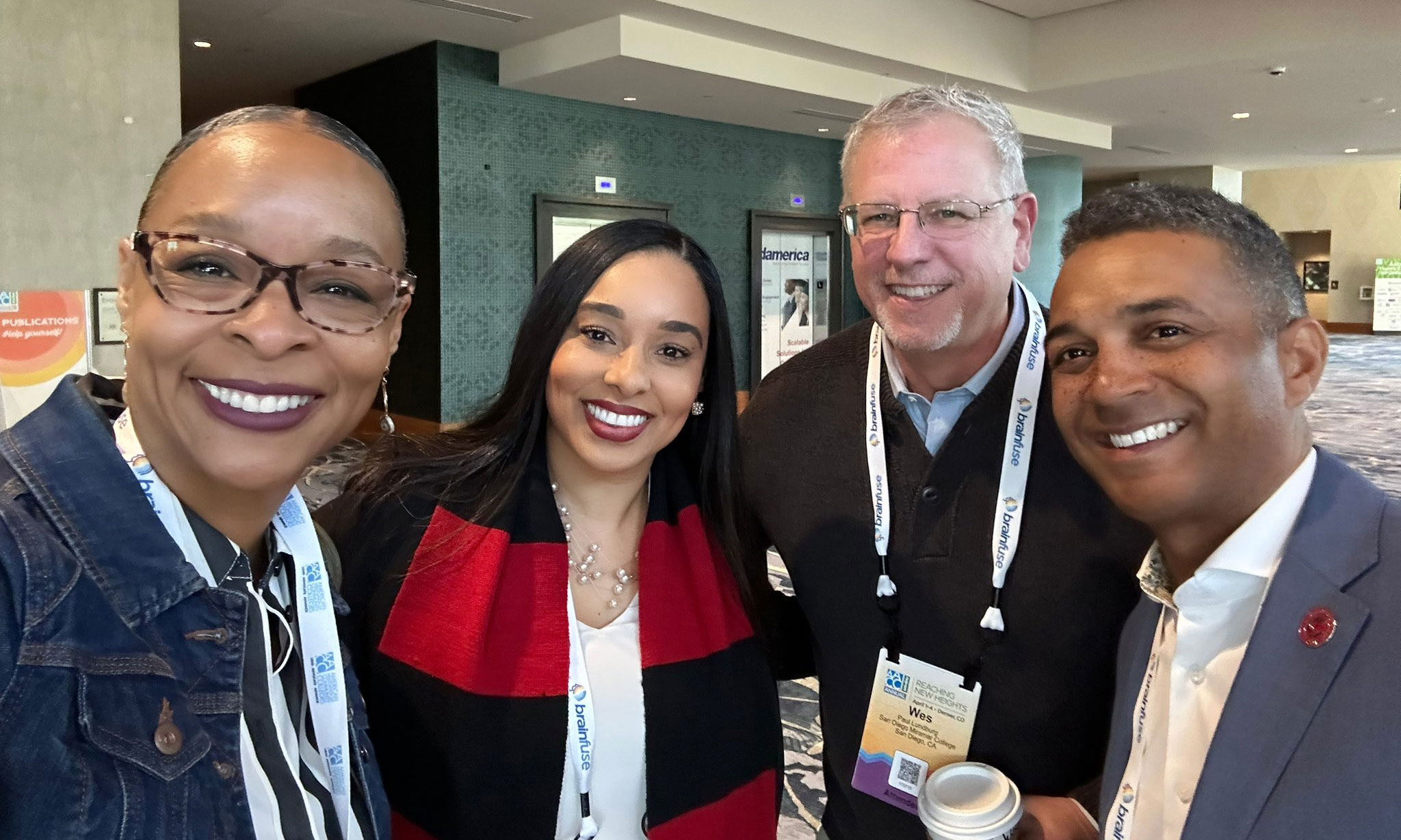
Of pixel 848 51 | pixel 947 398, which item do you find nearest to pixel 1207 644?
pixel 947 398

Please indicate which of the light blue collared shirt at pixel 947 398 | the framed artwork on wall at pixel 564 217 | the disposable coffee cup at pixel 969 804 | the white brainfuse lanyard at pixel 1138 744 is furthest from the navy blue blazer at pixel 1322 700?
the framed artwork on wall at pixel 564 217

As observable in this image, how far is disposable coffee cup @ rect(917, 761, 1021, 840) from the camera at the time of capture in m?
1.37

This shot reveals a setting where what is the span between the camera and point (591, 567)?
6.26 ft

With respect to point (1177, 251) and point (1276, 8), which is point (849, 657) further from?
point (1276, 8)

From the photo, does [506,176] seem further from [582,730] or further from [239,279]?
[239,279]

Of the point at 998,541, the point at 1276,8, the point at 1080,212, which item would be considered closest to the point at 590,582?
the point at 998,541

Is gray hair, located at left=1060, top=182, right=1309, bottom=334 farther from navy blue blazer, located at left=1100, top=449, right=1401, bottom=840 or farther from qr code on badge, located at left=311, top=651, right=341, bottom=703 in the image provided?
qr code on badge, located at left=311, top=651, right=341, bottom=703

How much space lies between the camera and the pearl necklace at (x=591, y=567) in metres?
1.89

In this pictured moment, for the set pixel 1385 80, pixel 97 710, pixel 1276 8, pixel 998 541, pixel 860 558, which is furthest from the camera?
pixel 1385 80

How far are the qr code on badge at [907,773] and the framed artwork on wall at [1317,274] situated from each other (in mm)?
27541

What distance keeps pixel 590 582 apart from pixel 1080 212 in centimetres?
114

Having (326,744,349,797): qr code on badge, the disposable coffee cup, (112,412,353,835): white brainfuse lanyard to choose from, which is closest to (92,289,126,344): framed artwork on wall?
(112,412,353,835): white brainfuse lanyard

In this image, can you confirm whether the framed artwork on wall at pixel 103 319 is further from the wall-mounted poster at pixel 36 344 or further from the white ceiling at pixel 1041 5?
the white ceiling at pixel 1041 5

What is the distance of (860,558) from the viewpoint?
6.11ft
